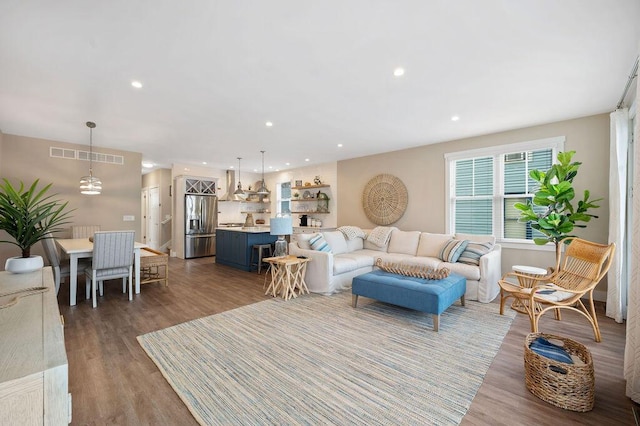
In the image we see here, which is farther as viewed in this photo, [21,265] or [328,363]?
[328,363]

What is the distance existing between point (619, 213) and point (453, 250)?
1.89m

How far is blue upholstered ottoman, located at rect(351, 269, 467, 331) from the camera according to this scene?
2.94 metres

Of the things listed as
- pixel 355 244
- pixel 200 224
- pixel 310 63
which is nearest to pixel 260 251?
pixel 355 244

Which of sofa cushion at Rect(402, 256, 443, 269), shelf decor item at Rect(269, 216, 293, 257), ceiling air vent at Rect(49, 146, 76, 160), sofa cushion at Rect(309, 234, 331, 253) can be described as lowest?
sofa cushion at Rect(402, 256, 443, 269)

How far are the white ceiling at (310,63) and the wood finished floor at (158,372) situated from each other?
2641 mm

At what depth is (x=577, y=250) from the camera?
3.04 meters

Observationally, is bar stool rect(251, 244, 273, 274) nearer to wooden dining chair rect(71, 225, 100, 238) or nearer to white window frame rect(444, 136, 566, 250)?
wooden dining chair rect(71, 225, 100, 238)

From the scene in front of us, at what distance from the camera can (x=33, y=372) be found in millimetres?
720

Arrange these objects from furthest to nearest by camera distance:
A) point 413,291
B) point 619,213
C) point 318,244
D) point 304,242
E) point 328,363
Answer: point 304,242
point 318,244
point 619,213
point 413,291
point 328,363

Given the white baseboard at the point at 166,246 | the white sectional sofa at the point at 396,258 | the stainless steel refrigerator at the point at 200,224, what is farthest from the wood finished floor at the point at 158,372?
the white baseboard at the point at 166,246

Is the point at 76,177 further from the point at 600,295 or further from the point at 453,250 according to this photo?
the point at 600,295

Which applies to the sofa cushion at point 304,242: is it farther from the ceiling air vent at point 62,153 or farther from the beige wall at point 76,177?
the ceiling air vent at point 62,153

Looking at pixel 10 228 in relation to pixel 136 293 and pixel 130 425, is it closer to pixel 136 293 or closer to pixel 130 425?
pixel 130 425

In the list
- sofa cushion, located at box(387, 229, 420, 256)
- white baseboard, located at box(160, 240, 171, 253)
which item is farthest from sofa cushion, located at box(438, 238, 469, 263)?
white baseboard, located at box(160, 240, 171, 253)
